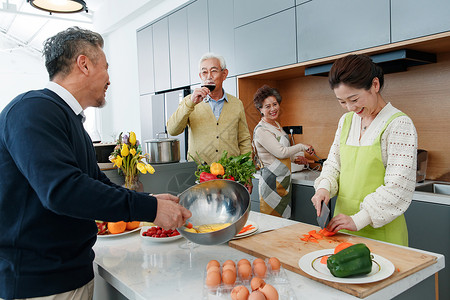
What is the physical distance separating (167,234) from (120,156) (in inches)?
24.5

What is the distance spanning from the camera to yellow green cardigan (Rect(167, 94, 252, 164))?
240 centimetres

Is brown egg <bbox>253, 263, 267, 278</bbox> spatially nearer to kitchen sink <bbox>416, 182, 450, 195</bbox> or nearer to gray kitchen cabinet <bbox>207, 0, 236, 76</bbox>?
kitchen sink <bbox>416, 182, 450, 195</bbox>

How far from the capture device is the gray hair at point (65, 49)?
42.5 inches

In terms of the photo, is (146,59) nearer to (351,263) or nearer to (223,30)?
(223,30)

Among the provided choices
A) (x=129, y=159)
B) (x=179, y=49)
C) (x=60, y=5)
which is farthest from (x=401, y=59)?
(x=179, y=49)

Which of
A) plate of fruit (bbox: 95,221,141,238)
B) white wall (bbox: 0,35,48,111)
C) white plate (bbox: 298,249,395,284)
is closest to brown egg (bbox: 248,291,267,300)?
white plate (bbox: 298,249,395,284)

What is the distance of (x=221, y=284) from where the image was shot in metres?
0.93

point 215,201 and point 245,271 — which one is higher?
point 215,201

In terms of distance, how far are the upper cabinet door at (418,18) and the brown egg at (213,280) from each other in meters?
1.91

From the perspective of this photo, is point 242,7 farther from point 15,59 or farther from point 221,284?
point 15,59

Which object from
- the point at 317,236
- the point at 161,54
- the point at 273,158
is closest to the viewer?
the point at 317,236

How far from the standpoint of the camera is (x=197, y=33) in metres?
3.95

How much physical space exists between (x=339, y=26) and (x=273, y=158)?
3.45 ft

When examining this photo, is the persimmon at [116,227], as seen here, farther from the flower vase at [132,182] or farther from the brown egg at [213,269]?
the brown egg at [213,269]
